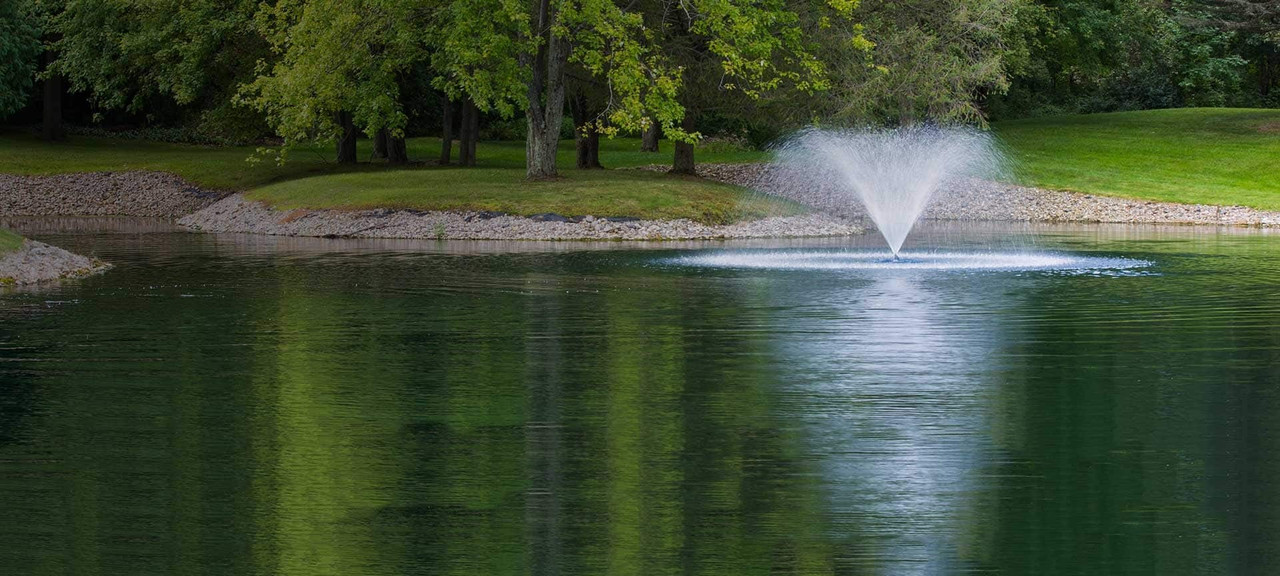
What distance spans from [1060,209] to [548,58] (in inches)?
571

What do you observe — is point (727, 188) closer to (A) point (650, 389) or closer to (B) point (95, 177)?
(B) point (95, 177)

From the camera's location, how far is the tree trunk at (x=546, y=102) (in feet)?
126

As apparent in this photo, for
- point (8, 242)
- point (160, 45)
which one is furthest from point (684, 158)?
point (8, 242)

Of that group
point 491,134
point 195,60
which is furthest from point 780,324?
point 491,134

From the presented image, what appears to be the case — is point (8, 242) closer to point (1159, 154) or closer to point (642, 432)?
point (642, 432)

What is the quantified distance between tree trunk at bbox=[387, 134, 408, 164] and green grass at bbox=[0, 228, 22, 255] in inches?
989

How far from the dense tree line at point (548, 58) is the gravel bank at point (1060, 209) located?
2.24 metres

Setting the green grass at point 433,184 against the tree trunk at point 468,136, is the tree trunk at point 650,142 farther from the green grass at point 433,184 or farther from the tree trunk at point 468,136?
the tree trunk at point 468,136

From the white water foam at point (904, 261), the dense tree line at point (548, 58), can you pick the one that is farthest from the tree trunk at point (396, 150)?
the white water foam at point (904, 261)

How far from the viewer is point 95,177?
159 ft

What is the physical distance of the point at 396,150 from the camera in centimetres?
5053

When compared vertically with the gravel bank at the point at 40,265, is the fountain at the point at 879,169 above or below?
above

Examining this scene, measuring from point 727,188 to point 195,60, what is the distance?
1706 cm

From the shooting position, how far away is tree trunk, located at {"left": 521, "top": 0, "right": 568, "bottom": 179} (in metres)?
38.5
